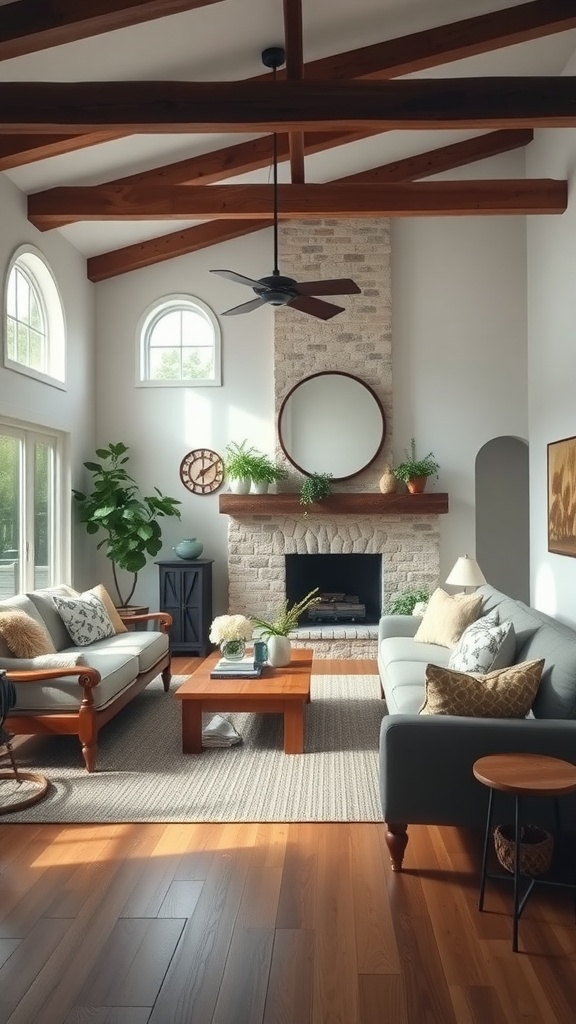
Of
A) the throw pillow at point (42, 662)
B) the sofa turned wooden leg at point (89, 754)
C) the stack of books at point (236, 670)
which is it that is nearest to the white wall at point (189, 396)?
the stack of books at point (236, 670)

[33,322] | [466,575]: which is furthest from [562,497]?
[33,322]

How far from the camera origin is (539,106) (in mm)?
4008

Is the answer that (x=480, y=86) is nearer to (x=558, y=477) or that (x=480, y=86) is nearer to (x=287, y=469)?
(x=558, y=477)

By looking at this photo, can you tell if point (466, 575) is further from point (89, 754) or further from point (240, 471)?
→ point (89, 754)

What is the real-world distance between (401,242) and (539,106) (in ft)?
12.5

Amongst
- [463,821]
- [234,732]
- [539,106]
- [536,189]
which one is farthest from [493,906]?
[536,189]

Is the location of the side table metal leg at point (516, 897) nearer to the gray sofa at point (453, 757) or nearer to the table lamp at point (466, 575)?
the gray sofa at point (453, 757)

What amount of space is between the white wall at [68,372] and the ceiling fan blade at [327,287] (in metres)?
2.29

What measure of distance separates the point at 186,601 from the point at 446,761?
4.61 m

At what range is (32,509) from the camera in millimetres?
6465

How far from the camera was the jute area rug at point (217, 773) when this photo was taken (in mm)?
3760

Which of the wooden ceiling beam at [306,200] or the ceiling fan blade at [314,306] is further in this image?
the wooden ceiling beam at [306,200]

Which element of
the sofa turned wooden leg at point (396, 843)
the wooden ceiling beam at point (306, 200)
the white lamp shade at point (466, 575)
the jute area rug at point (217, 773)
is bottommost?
the jute area rug at point (217, 773)

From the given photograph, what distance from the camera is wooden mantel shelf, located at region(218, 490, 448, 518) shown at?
739 cm
